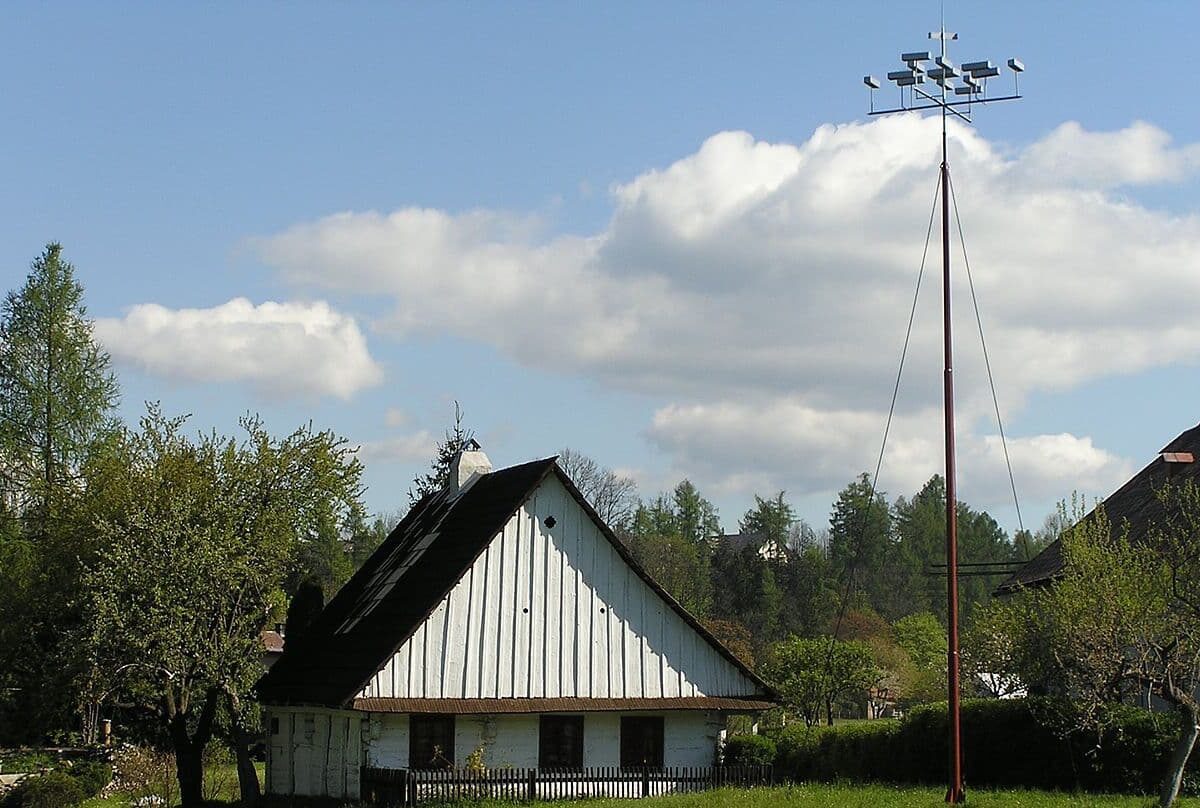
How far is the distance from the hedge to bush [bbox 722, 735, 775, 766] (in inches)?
30.7

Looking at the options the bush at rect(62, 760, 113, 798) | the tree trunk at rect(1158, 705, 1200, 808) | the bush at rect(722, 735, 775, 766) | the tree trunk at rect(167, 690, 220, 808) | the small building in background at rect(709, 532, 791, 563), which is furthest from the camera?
the small building in background at rect(709, 532, 791, 563)

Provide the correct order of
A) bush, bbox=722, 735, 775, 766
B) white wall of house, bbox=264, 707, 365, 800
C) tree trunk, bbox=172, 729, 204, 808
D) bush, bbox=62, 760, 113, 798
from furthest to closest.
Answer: bush, bbox=62, 760, 113, 798 → tree trunk, bbox=172, 729, 204, 808 → bush, bbox=722, 735, 775, 766 → white wall of house, bbox=264, 707, 365, 800

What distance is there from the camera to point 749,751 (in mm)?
34375

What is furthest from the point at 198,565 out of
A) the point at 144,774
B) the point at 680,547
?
the point at 680,547

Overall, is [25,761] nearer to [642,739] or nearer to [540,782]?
[642,739]

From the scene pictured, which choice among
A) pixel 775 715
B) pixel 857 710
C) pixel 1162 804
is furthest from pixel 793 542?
pixel 1162 804

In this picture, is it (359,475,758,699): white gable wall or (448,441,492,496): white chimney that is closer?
(359,475,758,699): white gable wall

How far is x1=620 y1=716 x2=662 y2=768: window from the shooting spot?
33.4 metres

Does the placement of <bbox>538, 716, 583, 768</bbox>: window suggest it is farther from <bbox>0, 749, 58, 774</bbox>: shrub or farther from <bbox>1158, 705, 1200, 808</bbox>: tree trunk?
<bbox>0, 749, 58, 774</bbox>: shrub

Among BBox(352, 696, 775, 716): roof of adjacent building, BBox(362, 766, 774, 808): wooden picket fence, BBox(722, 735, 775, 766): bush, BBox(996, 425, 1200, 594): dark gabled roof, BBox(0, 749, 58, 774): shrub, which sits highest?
BBox(996, 425, 1200, 594): dark gabled roof

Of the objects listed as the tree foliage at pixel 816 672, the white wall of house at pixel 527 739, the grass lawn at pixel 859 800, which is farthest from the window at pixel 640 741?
the tree foliage at pixel 816 672

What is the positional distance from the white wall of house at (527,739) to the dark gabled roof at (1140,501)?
1046 cm

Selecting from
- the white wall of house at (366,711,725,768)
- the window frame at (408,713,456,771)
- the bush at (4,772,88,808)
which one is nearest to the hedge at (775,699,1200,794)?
the white wall of house at (366,711,725,768)

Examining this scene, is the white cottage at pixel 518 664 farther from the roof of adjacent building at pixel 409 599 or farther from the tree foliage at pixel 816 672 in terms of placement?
the tree foliage at pixel 816 672
